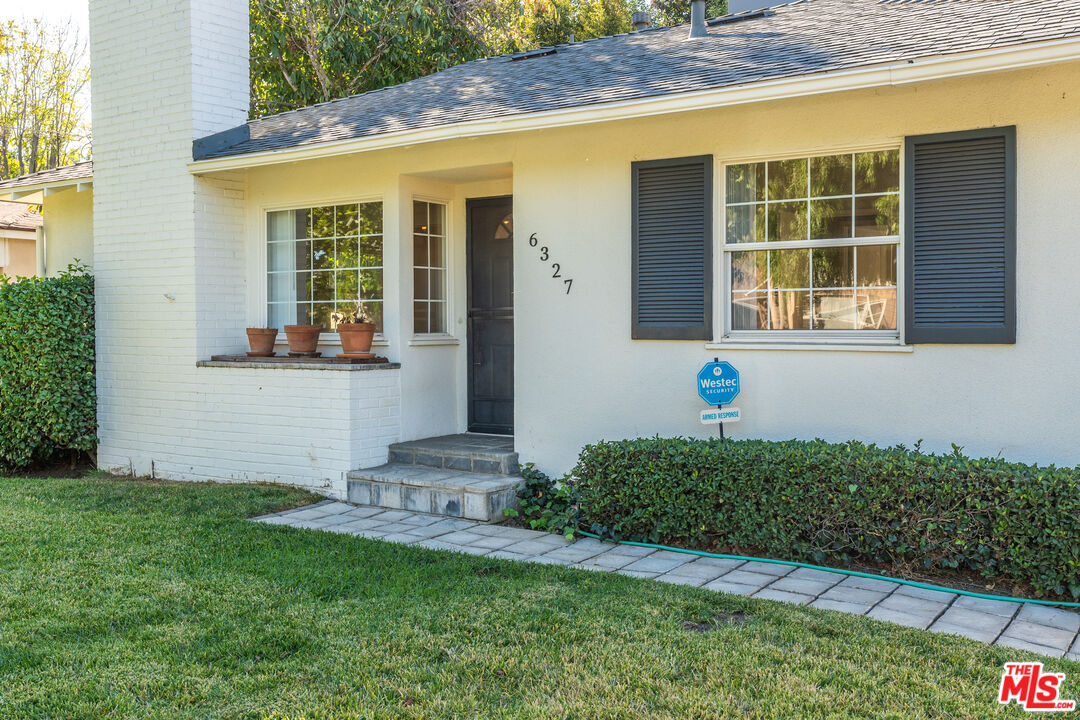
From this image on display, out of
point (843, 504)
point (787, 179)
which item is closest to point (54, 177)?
point (787, 179)

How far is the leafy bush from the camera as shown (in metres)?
6.00

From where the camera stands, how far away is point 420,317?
794 cm

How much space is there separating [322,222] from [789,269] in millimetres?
4356

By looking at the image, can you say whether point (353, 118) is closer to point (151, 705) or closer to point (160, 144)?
point (160, 144)

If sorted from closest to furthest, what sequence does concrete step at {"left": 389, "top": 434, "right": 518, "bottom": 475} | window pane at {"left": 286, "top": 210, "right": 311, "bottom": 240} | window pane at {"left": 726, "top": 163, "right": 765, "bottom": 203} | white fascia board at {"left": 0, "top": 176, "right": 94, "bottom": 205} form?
window pane at {"left": 726, "top": 163, "right": 765, "bottom": 203}
concrete step at {"left": 389, "top": 434, "right": 518, "bottom": 475}
window pane at {"left": 286, "top": 210, "right": 311, "bottom": 240}
white fascia board at {"left": 0, "top": 176, "right": 94, "bottom": 205}

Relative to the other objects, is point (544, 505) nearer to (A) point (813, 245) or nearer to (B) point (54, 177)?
(A) point (813, 245)

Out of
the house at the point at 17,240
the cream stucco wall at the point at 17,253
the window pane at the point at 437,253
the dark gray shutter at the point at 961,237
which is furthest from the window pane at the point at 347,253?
the cream stucco wall at the point at 17,253

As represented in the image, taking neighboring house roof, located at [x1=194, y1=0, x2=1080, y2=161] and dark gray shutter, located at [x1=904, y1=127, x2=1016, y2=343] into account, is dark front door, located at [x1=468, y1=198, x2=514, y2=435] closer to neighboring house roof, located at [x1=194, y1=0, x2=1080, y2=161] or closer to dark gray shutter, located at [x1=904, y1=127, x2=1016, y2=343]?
neighboring house roof, located at [x1=194, y1=0, x2=1080, y2=161]

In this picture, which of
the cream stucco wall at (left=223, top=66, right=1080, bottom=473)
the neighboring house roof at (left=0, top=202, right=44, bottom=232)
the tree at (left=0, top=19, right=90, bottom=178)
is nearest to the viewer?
the cream stucco wall at (left=223, top=66, right=1080, bottom=473)

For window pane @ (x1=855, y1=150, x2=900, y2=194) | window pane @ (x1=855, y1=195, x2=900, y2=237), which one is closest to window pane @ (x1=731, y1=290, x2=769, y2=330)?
window pane @ (x1=855, y1=195, x2=900, y2=237)

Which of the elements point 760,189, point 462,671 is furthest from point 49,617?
point 760,189

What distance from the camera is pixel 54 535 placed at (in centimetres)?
570

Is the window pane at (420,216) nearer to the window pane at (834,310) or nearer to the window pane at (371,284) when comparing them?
the window pane at (371,284)

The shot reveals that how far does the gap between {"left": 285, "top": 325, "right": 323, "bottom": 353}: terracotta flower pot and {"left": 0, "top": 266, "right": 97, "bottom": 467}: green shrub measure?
7.57 feet
